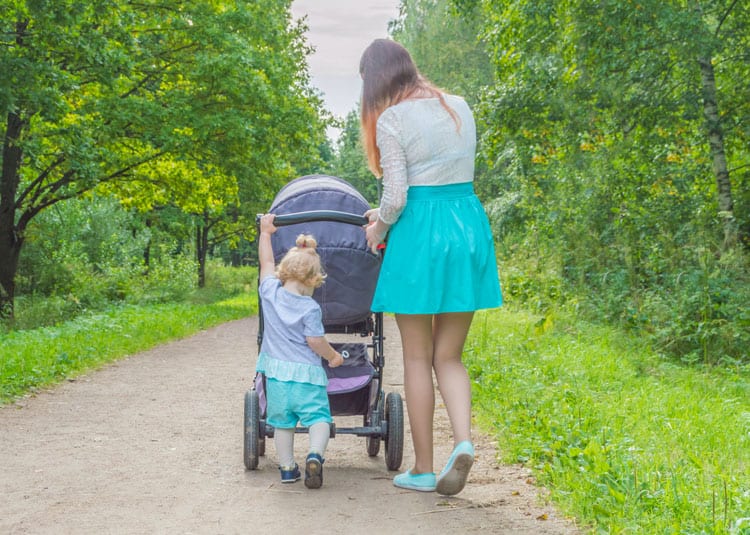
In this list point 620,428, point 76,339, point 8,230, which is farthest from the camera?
point 8,230

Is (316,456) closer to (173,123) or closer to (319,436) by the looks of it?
(319,436)

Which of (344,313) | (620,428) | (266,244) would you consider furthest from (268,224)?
(620,428)

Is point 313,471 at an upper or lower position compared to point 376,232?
lower

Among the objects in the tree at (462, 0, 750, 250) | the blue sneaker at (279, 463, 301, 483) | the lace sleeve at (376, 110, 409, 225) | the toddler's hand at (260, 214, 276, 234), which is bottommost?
the blue sneaker at (279, 463, 301, 483)

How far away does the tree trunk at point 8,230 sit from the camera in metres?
18.0

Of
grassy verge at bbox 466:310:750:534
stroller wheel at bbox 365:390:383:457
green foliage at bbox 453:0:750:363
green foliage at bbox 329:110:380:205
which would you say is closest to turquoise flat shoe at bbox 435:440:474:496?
grassy verge at bbox 466:310:750:534

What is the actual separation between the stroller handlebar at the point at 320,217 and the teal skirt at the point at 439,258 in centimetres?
57

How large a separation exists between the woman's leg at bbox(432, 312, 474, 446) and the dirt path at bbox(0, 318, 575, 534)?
0.52m

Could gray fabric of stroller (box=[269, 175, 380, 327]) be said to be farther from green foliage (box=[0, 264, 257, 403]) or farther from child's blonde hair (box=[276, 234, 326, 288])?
green foliage (box=[0, 264, 257, 403])

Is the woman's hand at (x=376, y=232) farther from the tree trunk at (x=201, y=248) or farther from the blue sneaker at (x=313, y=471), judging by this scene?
→ the tree trunk at (x=201, y=248)

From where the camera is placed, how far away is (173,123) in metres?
18.9

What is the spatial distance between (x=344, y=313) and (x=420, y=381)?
0.81 meters

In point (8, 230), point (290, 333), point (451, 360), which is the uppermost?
point (8, 230)

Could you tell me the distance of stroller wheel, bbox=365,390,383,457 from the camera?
5223 millimetres
